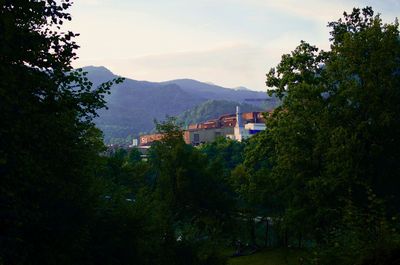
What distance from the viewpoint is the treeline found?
32.6 feet

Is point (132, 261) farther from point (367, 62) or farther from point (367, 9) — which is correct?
point (367, 9)

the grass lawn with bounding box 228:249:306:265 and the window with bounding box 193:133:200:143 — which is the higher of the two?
the window with bounding box 193:133:200:143

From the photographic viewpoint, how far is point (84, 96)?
38.4 feet

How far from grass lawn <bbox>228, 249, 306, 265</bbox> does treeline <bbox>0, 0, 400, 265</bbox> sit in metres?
1.92

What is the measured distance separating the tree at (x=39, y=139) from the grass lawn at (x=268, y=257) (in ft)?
76.6

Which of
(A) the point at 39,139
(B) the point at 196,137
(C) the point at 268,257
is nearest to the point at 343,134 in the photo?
(C) the point at 268,257

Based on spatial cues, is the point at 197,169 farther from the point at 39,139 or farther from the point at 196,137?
the point at 196,137

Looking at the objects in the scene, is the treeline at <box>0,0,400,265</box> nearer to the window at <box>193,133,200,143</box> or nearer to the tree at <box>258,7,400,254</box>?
the tree at <box>258,7,400,254</box>

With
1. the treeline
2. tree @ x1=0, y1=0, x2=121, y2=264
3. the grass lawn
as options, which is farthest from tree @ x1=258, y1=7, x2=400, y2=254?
tree @ x1=0, y1=0, x2=121, y2=264

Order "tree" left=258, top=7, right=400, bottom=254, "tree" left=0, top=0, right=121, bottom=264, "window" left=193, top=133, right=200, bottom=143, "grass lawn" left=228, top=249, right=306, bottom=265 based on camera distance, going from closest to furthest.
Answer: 1. "tree" left=0, top=0, right=121, bottom=264
2. "tree" left=258, top=7, right=400, bottom=254
3. "grass lawn" left=228, top=249, right=306, bottom=265
4. "window" left=193, top=133, right=200, bottom=143

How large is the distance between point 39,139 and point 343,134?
17.6 m

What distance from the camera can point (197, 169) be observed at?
113ft

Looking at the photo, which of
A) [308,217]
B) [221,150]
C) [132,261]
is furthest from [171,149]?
[221,150]

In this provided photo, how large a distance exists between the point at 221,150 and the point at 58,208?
233 ft
